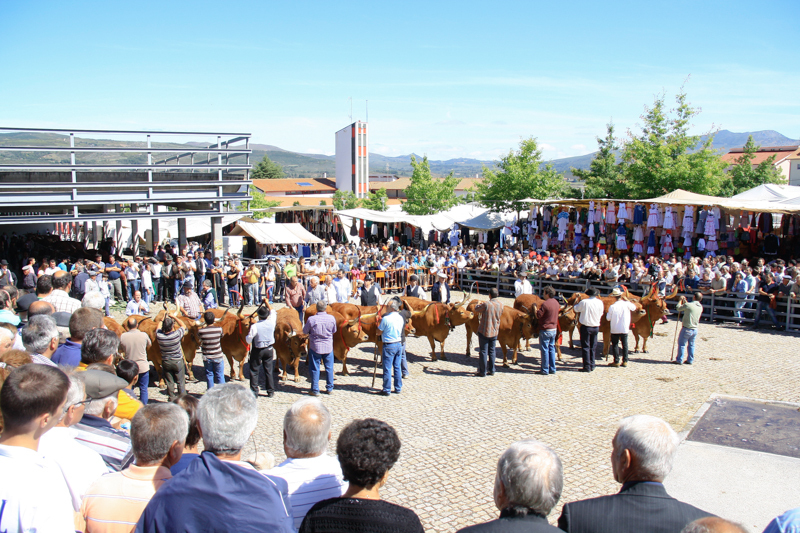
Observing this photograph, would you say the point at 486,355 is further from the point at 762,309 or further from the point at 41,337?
the point at 762,309

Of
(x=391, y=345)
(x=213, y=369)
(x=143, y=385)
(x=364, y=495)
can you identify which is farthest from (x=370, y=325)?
(x=364, y=495)

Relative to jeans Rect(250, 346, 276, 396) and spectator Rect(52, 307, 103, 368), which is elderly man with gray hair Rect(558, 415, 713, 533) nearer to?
spectator Rect(52, 307, 103, 368)

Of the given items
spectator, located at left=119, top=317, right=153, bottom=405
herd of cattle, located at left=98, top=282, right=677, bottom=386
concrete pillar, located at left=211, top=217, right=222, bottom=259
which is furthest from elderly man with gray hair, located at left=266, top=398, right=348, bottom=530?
concrete pillar, located at left=211, top=217, right=222, bottom=259

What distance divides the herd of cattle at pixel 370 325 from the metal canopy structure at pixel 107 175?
8412 mm

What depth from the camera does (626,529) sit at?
293 cm

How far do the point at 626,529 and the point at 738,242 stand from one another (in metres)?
19.4

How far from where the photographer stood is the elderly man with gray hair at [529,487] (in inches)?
111

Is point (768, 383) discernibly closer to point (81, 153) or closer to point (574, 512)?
point (574, 512)

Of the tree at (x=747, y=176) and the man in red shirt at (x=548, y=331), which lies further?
the tree at (x=747, y=176)

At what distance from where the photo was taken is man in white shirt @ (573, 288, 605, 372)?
1135 cm

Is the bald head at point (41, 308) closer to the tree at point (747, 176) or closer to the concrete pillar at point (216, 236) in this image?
the concrete pillar at point (216, 236)

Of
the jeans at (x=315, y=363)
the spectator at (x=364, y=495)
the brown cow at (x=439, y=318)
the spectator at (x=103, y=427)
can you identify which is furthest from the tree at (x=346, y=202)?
the spectator at (x=364, y=495)

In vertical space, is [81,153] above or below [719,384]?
above

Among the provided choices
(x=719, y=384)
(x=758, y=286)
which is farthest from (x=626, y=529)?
(x=758, y=286)
